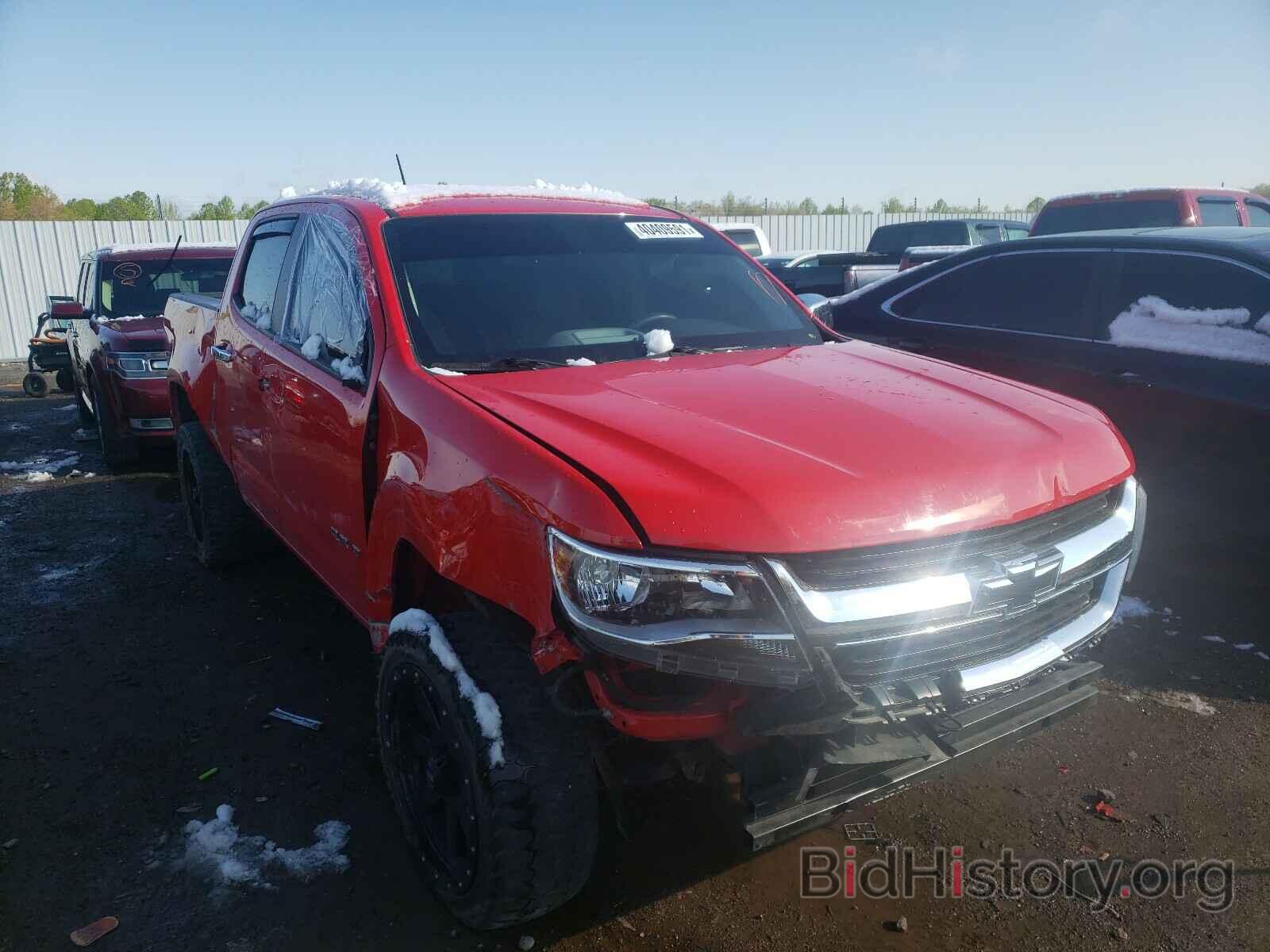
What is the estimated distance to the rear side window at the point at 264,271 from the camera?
396cm

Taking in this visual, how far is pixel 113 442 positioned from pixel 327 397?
5.51m

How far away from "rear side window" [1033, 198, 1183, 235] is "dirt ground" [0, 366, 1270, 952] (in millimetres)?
5556

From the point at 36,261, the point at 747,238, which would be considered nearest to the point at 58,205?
the point at 36,261

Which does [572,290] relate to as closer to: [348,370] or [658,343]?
[658,343]

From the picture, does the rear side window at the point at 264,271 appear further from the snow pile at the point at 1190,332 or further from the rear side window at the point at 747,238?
the rear side window at the point at 747,238

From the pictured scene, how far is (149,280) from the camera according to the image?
828cm

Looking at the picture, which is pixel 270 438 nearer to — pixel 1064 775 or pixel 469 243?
pixel 469 243

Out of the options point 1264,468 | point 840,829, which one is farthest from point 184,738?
point 1264,468

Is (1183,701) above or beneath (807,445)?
beneath

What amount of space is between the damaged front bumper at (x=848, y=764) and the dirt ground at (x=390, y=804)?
0.58m

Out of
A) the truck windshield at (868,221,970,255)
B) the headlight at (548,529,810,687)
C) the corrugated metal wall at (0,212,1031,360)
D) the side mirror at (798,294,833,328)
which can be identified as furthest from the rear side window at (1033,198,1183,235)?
the corrugated metal wall at (0,212,1031,360)

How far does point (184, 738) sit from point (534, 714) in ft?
6.49

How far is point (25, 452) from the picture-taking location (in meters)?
8.82

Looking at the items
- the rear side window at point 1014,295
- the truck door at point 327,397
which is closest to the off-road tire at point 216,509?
the truck door at point 327,397
